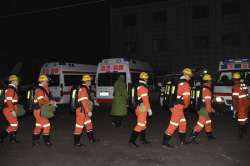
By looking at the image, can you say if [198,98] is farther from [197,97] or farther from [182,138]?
[182,138]

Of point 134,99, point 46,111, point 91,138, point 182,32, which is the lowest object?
point 91,138

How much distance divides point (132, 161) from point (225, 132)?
458 centimetres

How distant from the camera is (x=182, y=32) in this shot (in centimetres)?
3556

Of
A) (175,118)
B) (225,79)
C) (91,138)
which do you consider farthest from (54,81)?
(175,118)

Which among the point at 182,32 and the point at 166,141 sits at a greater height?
the point at 182,32

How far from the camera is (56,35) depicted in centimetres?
4438

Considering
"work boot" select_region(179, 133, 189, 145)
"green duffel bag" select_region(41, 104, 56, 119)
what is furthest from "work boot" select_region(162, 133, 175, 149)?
"green duffel bag" select_region(41, 104, 56, 119)

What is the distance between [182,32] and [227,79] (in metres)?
21.8

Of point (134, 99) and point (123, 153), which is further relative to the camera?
point (134, 99)

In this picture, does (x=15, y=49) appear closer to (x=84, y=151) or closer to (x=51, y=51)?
(x=51, y=51)

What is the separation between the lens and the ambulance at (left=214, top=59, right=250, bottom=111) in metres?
13.7

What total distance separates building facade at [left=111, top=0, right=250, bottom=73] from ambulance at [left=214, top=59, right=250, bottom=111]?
19.6m

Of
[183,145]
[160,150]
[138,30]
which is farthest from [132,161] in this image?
[138,30]

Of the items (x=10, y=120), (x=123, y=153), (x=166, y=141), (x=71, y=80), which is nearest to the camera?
(x=123, y=153)
